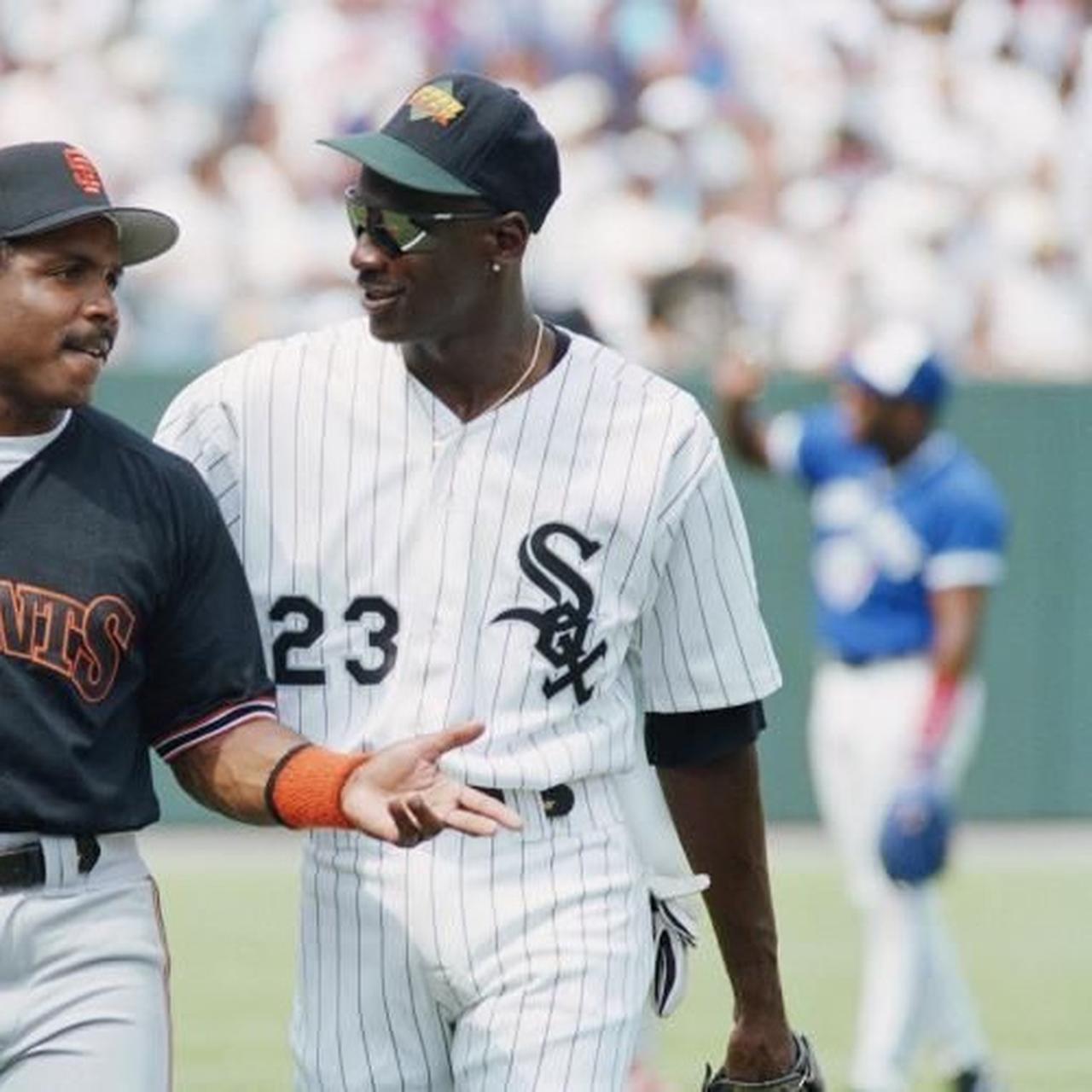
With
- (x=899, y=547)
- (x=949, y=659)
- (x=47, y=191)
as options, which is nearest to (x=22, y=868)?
(x=47, y=191)

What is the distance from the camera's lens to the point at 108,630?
4535 mm

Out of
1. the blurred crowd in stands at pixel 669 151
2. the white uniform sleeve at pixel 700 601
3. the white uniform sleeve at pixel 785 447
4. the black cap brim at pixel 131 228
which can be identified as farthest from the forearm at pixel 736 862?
the blurred crowd in stands at pixel 669 151

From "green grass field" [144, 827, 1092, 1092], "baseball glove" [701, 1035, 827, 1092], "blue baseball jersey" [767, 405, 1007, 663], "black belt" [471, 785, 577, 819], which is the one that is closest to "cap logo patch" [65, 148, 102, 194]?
"black belt" [471, 785, 577, 819]

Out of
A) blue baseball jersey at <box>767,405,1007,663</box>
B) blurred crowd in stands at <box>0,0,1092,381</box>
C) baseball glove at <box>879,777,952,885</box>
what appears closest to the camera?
baseball glove at <box>879,777,952,885</box>

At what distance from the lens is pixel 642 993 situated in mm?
4973

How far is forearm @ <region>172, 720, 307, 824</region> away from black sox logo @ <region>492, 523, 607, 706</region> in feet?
1.39

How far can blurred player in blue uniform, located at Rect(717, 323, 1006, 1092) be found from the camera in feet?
28.9

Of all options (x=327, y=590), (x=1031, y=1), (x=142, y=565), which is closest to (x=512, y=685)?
(x=327, y=590)

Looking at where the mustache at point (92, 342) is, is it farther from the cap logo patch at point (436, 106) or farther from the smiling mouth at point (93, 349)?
the cap logo patch at point (436, 106)

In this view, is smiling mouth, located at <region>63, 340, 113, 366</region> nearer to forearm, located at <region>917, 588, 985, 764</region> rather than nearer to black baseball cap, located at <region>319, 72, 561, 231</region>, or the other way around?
black baseball cap, located at <region>319, 72, 561, 231</region>

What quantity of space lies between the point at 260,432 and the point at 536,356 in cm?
47

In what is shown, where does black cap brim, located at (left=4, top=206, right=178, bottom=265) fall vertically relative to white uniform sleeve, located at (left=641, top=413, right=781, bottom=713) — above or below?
above

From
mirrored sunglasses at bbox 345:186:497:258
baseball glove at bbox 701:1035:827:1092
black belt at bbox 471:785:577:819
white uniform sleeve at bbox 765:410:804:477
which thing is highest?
mirrored sunglasses at bbox 345:186:497:258

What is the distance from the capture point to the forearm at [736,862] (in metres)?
5.16
